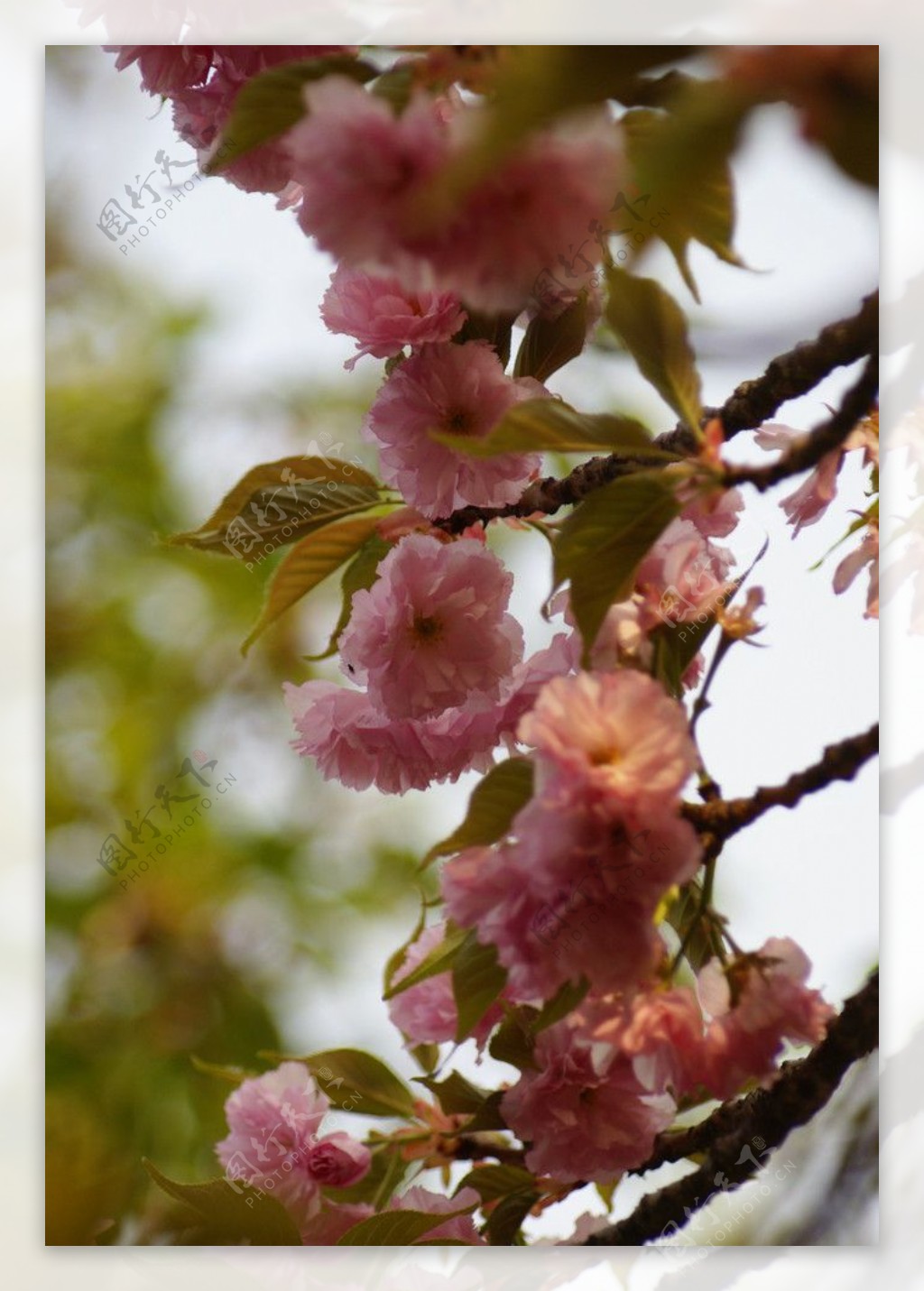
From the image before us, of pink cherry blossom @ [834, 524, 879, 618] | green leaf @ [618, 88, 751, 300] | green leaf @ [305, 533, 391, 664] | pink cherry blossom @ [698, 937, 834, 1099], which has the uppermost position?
green leaf @ [305, 533, 391, 664]

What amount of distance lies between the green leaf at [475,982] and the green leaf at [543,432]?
9.2 inches

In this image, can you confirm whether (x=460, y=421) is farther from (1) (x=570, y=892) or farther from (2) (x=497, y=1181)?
(2) (x=497, y=1181)

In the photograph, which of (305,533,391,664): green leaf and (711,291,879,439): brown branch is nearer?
(711,291,879,439): brown branch

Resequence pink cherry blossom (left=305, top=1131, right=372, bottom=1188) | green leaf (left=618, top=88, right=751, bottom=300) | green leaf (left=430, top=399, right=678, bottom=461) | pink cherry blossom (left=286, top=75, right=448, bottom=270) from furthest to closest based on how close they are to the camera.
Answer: pink cherry blossom (left=305, top=1131, right=372, bottom=1188)
green leaf (left=430, top=399, right=678, bottom=461)
pink cherry blossom (left=286, top=75, right=448, bottom=270)
green leaf (left=618, top=88, right=751, bottom=300)

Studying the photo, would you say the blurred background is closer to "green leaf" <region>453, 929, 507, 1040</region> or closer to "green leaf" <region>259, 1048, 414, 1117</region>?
"green leaf" <region>259, 1048, 414, 1117</region>

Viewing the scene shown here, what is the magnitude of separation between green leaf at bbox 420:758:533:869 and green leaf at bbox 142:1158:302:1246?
1.39 ft

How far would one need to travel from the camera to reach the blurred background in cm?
87

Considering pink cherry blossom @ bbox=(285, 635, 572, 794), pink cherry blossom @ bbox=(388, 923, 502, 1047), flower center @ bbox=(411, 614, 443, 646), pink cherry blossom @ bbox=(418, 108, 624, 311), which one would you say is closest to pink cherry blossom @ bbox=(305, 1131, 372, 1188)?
pink cherry blossom @ bbox=(388, 923, 502, 1047)

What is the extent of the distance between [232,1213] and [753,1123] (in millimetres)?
363

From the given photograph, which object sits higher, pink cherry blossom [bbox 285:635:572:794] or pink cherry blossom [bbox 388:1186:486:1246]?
pink cherry blossom [bbox 285:635:572:794]

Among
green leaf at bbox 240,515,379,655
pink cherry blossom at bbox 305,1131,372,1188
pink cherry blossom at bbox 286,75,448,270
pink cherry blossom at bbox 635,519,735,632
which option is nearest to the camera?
pink cherry blossom at bbox 286,75,448,270

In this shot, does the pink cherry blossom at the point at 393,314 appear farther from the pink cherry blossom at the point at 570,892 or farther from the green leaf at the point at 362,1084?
the green leaf at the point at 362,1084

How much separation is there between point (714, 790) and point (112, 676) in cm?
51

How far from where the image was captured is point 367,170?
397mm
